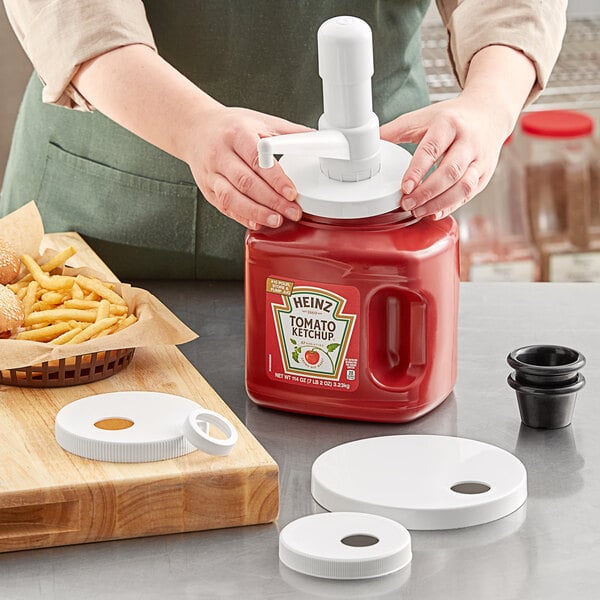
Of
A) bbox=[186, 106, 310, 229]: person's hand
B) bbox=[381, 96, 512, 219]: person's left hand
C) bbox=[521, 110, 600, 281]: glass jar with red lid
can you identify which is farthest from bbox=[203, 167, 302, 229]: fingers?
bbox=[521, 110, 600, 281]: glass jar with red lid

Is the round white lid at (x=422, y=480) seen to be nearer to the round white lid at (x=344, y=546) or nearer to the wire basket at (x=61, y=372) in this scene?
the round white lid at (x=344, y=546)

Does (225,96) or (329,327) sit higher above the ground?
(225,96)

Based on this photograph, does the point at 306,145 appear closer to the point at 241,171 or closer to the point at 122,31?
the point at 241,171

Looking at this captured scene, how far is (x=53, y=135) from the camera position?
5.10ft

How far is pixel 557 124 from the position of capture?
225 cm

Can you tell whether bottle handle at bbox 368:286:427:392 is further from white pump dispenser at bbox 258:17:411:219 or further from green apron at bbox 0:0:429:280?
green apron at bbox 0:0:429:280

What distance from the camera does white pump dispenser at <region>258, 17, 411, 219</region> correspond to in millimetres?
1001

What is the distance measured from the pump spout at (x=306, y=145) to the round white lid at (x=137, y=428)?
211mm

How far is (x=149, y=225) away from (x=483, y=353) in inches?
18.3

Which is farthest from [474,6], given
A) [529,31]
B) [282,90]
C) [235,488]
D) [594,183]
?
[594,183]

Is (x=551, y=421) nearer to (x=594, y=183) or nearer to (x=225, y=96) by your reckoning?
(x=225, y=96)

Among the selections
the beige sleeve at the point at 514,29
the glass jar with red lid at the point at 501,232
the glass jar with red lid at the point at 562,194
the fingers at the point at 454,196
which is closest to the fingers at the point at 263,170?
the fingers at the point at 454,196

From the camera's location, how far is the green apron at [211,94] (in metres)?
1.41

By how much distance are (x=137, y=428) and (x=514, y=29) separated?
628 mm
